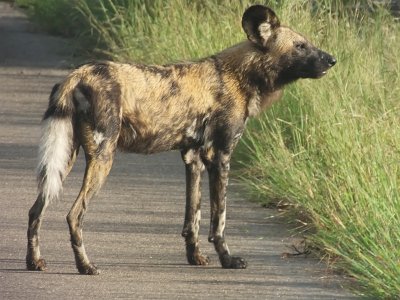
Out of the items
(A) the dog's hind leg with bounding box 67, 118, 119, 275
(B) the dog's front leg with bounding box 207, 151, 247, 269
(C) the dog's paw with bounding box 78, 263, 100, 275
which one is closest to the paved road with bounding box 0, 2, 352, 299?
(C) the dog's paw with bounding box 78, 263, 100, 275

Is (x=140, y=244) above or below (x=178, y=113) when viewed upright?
below

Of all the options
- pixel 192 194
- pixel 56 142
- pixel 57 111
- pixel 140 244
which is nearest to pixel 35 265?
pixel 56 142

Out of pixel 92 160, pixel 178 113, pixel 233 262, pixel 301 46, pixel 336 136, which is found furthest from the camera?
pixel 336 136

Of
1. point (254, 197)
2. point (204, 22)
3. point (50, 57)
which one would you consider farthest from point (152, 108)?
point (50, 57)

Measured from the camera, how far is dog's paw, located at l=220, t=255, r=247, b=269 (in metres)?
7.45

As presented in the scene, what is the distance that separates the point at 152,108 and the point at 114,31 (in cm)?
857

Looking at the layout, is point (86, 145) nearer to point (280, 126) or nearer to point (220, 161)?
point (220, 161)

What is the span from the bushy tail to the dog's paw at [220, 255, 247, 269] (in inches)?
38.7

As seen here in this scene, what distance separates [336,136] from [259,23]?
3.43 feet

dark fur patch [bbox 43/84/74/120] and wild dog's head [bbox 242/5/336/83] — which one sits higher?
wild dog's head [bbox 242/5/336/83]

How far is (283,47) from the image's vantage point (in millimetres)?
8078

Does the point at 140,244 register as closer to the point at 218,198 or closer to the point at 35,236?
the point at 218,198

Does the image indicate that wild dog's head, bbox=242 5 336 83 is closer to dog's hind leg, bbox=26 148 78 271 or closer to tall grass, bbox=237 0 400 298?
tall grass, bbox=237 0 400 298

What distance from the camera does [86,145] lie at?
721cm
